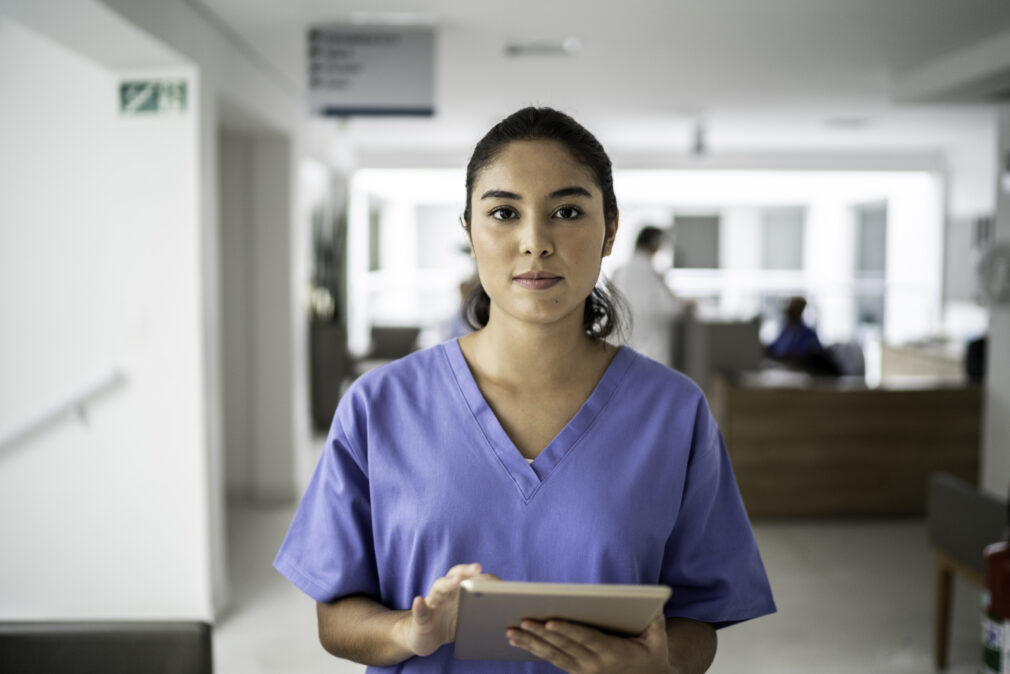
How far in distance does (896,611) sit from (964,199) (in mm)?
5432

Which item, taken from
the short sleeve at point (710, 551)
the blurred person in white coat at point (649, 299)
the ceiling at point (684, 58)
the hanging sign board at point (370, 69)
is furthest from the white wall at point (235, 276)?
the short sleeve at point (710, 551)

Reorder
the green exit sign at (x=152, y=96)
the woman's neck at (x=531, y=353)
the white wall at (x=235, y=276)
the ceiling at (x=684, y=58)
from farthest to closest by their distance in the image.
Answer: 1. the white wall at (x=235, y=276)
2. the ceiling at (x=684, y=58)
3. the green exit sign at (x=152, y=96)
4. the woman's neck at (x=531, y=353)

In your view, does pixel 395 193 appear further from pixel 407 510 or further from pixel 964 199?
pixel 407 510

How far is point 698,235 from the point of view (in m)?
13.2

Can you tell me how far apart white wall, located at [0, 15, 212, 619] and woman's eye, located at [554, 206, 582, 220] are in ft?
8.38

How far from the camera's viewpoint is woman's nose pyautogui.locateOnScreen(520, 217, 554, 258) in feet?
3.52

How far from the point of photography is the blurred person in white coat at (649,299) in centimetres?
548

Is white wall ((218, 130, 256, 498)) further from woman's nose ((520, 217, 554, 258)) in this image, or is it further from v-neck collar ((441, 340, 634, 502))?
woman's nose ((520, 217, 554, 258))

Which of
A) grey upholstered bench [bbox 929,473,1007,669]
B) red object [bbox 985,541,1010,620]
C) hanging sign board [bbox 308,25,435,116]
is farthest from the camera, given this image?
hanging sign board [bbox 308,25,435,116]

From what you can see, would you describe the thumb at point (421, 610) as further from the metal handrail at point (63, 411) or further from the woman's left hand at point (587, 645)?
the metal handrail at point (63, 411)

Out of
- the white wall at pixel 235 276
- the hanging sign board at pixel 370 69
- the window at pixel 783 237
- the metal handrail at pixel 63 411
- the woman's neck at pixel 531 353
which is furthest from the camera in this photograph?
the window at pixel 783 237

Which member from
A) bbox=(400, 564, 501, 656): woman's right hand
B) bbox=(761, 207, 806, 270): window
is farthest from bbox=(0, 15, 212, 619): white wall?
bbox=(761, 207, 806, 270): window

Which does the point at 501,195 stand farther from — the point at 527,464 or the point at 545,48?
the point at 545,48

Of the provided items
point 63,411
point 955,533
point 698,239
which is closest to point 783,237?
point 698,239
